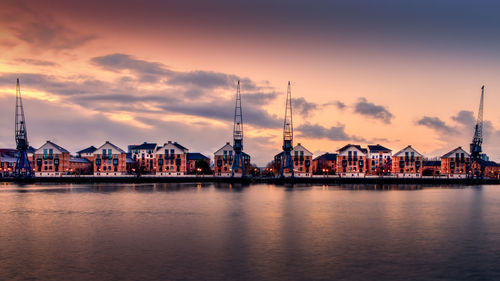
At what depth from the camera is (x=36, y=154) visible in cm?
13862

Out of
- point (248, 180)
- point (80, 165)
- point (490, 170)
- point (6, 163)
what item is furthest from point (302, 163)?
point (6, 163)

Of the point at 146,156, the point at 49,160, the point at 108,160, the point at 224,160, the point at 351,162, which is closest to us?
the point at 224,160

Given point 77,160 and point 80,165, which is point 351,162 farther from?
point 77,160

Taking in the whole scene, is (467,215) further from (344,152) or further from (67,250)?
(344,152)

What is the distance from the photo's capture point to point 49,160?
13862 cm

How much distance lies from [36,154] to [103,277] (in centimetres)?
13104

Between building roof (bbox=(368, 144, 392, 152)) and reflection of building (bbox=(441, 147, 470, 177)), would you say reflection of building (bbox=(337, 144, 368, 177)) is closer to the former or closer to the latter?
reflection of building (bbox=(441, 147, 470, 177))

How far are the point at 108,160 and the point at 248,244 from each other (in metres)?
117

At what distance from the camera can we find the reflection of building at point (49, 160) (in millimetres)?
138500

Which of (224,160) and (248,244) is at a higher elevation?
(224,160)

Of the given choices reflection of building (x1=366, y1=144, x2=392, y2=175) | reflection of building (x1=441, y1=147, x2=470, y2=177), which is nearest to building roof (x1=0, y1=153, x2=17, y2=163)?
reflection of building (x1=366, y1=144, x2=392, y2=175)

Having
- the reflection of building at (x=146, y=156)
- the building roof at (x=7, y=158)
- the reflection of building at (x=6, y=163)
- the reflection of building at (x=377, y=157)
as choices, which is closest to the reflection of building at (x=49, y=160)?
the reflection of building at (x=6, y=163)

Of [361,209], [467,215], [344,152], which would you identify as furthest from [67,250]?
[344,152]

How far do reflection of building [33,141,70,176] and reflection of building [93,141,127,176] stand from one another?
11533mm
